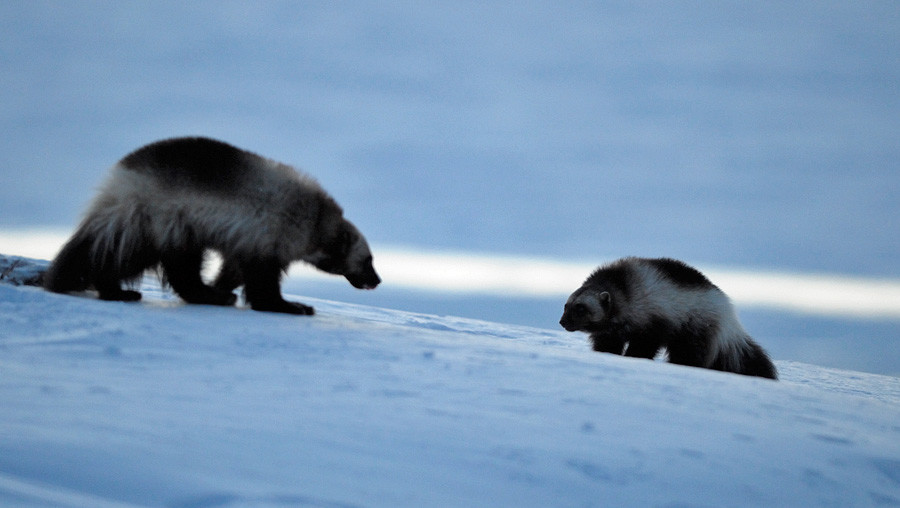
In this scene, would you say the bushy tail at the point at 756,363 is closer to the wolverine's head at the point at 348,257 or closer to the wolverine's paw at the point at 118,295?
the wolverine's head at the point at 348,257

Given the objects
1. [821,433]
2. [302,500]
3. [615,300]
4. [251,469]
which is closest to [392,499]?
[302,500]

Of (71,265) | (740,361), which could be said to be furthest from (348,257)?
(740,361)

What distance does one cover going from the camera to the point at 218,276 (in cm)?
607

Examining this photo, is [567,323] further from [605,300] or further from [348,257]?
[348,257]

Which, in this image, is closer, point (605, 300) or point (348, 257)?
point (348, 257)

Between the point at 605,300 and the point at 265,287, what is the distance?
3197 millimetres

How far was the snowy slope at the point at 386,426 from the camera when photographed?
2338mm

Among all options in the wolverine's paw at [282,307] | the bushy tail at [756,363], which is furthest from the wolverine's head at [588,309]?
the wolverine's paw at [282,307]

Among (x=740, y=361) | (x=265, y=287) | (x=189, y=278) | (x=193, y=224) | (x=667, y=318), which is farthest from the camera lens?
(x=740, y=361)

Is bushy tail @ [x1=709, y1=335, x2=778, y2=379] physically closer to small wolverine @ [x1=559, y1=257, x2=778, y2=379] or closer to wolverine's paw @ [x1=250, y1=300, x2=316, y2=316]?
small wolverine @ [x1=559, y1=257, x2=778, y2=379]

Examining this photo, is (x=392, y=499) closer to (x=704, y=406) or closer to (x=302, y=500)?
(x=302, y=500)

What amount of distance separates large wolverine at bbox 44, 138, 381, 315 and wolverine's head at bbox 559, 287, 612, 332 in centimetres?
255

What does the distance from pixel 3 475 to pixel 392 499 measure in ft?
3.69

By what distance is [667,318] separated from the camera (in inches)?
281
